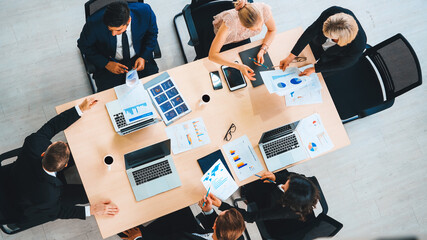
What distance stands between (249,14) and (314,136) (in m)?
1.06

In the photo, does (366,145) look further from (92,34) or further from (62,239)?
(62,239)

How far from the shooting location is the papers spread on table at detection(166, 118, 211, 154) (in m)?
2.20

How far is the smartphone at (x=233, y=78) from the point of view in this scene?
2.33 m

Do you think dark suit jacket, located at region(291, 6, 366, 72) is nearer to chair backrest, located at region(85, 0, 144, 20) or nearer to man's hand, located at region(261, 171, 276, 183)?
man's hand, located at region(261, 171, 276, 183)

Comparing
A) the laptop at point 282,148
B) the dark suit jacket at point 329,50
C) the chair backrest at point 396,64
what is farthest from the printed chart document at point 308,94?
the chair backrest at point 396,64

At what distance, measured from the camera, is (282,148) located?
231 cm

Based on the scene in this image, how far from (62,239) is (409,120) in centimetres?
373

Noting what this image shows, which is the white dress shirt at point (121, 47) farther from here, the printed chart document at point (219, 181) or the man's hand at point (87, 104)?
the printed chart document at point (219, 181)

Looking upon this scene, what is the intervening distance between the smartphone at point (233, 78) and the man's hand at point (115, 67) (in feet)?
2.79

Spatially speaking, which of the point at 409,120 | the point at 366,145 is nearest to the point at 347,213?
the point at 366,145

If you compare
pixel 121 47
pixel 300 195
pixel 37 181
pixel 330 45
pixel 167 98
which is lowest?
pixel 300 195

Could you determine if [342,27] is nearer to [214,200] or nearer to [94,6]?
[214,200]

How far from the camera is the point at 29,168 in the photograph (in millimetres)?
2018

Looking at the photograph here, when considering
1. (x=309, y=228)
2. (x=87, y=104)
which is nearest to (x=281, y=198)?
(x=309, y=228)
